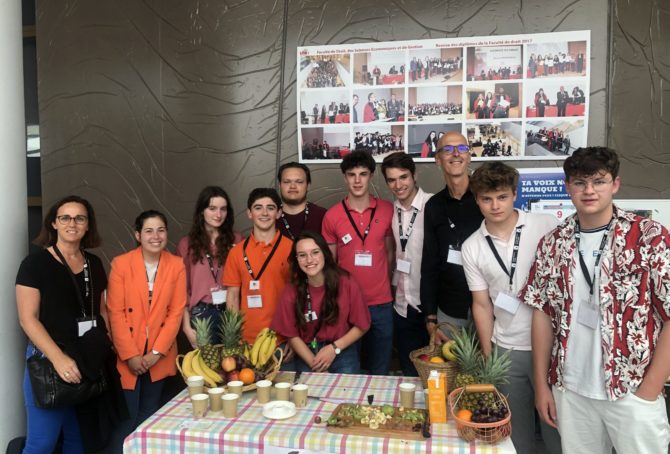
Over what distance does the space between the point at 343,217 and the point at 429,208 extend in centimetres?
57

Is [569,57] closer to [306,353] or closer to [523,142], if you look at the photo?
[523,142]

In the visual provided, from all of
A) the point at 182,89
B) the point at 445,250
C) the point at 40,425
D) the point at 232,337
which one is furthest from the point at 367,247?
the point at 182,89

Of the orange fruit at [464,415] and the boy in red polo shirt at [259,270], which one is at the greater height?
the boy in red polo shirt at [259,270]

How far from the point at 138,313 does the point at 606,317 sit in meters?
2.43

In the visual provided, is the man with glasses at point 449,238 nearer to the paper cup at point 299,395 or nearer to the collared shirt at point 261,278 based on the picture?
the collared shirt at point 261,278

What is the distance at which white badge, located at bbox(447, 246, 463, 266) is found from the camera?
107 inches

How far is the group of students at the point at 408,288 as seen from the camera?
1.85 m

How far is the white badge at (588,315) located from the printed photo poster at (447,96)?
1.93 m

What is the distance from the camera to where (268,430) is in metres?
1.77

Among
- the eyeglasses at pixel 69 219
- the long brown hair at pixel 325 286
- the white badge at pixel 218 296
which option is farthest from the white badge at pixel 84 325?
the long brown hair at pixel 325 286

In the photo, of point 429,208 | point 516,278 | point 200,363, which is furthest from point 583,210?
point 200,363

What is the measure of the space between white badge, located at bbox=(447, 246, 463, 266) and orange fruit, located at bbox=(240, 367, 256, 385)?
126cm

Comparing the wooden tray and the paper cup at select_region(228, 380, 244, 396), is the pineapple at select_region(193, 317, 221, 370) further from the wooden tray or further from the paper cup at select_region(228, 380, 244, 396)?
the wooden tray

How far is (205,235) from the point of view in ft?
10.6
